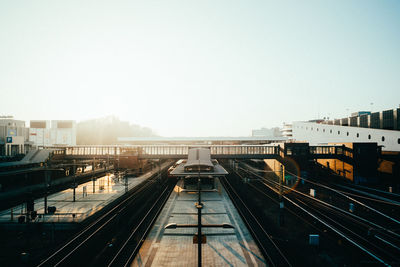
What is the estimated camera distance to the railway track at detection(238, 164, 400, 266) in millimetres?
16167

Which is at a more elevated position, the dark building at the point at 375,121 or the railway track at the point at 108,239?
the dark building at the point at 375,121

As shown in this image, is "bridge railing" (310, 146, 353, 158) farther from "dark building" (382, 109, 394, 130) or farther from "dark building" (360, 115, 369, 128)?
"dark building" (360, 115, 369, 128)

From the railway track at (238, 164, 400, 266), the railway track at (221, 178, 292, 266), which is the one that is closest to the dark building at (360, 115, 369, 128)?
the railway track at (238, 164, 400, 266)

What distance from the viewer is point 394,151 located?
1721 inches

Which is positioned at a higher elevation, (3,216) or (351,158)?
(351,158)

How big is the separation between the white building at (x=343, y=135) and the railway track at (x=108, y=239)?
5023 cm

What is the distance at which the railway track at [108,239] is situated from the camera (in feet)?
51.9

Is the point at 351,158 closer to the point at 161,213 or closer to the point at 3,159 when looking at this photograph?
the point at 161,213

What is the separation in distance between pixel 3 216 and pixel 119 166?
2938 centimetres

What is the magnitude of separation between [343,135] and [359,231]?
43202mm

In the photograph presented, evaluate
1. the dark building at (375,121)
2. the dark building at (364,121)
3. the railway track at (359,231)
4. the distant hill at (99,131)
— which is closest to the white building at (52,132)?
the distant hill at (99,131)

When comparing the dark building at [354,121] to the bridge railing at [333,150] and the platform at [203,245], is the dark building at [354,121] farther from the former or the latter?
the platform at [203,245]

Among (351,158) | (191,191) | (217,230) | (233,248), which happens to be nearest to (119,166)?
(191,191)

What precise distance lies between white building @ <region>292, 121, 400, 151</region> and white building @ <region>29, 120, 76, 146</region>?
100 metres
